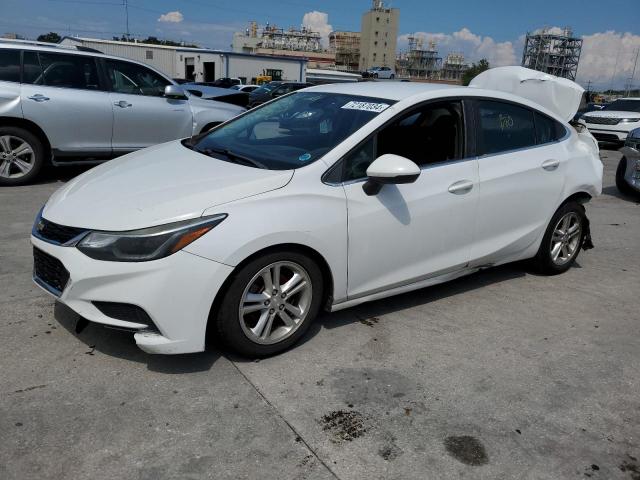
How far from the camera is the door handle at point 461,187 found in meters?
3.89

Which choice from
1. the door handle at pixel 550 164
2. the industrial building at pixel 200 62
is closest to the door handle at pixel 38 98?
the door handle at pixel 550 164

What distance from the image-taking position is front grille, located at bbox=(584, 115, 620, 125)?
16.6m

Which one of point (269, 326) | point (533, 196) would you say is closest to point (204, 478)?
point (269, 326)

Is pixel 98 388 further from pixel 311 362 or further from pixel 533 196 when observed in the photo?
pixel 533 196

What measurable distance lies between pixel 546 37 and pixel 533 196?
147 meters

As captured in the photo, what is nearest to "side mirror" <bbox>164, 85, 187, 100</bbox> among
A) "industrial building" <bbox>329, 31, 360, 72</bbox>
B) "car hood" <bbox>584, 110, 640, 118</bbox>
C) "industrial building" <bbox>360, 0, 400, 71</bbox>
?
"car hood" <bbox>584, 110, 640, 118</bbox>

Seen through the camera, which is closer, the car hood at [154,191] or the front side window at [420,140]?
the car hood at [154,191]

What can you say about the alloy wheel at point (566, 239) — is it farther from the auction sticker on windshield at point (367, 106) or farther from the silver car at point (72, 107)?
the silver car at point (72, 107)

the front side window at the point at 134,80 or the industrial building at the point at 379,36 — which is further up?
the industrial building at the point at 379,36

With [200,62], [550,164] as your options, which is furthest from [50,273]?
[200,62]

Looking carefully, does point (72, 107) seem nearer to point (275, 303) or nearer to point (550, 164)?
point (275, 303)

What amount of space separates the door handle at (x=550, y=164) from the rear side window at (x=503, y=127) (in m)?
0.18

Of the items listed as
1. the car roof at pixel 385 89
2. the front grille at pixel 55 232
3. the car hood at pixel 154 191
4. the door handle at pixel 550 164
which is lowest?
the front grille at pixel 55 232

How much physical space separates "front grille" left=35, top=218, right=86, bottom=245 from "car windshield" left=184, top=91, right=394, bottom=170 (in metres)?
1.07
